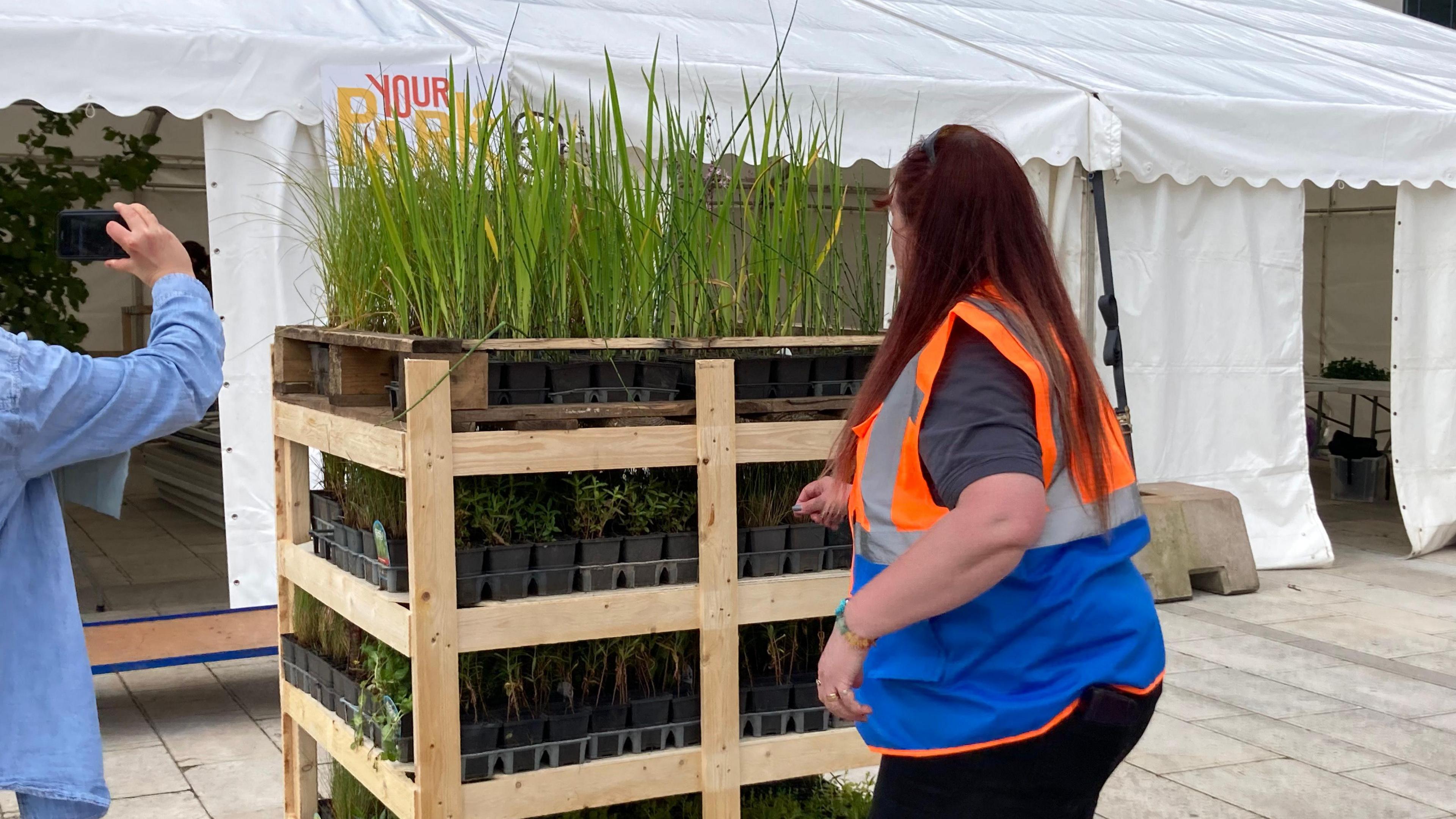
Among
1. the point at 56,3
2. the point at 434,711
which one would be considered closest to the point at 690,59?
the point at 56,3

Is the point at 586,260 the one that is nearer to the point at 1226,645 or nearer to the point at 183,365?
the point at 183,365

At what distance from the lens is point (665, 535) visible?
2.65 metres

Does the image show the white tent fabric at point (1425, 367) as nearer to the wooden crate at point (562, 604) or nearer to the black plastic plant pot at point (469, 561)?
the wooden crate at point (562, 604)

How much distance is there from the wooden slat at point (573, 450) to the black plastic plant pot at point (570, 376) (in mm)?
115

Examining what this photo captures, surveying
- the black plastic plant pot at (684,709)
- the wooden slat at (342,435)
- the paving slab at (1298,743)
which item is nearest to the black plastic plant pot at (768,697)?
the black plastic plant pot at (684,709)

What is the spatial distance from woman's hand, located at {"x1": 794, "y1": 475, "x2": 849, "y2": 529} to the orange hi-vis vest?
17.1 inches

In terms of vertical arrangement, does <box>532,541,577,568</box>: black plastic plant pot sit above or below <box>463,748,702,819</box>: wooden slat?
above

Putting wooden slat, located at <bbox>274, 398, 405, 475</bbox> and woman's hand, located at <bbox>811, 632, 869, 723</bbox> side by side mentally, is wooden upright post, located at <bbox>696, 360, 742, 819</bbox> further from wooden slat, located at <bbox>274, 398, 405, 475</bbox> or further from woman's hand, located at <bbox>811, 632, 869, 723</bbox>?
woman's hand, located at <bbox>811, 632, 869, 723</bbox>

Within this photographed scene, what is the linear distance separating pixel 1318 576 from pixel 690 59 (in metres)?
3.99

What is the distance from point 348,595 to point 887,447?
4.57 feet

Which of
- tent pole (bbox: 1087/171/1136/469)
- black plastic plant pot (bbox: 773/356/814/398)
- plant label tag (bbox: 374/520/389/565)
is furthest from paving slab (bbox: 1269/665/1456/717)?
plant label tag (bbox: 374/520/389/565)

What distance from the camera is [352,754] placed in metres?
2.70

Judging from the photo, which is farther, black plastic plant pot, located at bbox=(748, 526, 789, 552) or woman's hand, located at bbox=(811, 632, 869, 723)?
black plastic plant pot, located at bbox=(748, 526, 789, 552)

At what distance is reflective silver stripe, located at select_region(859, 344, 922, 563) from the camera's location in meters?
1.66
